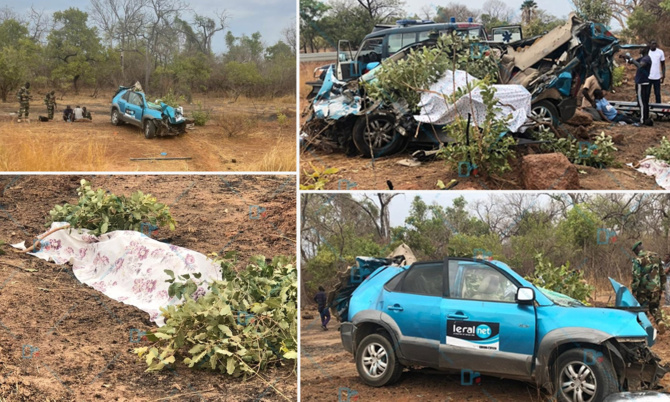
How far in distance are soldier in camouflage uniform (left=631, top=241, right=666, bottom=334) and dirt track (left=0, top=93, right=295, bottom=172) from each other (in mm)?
6036

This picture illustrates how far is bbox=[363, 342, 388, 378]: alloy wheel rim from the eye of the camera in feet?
20.4

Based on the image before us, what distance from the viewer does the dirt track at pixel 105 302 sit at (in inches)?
244

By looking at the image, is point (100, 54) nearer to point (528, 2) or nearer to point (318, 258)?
point (528, 2)

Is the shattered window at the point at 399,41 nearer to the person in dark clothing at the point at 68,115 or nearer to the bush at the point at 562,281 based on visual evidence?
the bush at the point at 562,281

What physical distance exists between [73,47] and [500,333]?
2274 centimetres

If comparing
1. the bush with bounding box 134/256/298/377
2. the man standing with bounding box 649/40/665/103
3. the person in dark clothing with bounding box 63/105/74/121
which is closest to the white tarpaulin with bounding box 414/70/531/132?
the bush with bounding box 134/256/298/377

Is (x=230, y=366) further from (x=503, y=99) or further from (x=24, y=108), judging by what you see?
(x=24, y=108)

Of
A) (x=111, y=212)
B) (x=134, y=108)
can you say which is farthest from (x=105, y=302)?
(x=134, y=108)

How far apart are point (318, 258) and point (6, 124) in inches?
504

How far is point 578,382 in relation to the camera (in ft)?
17.6

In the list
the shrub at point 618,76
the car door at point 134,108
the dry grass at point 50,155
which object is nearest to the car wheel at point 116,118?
the car door at point 134,108

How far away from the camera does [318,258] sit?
8125mm

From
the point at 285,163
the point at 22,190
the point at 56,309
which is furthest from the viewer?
the point at 285,163

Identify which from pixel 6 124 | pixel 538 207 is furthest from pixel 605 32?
pixel 6 124
